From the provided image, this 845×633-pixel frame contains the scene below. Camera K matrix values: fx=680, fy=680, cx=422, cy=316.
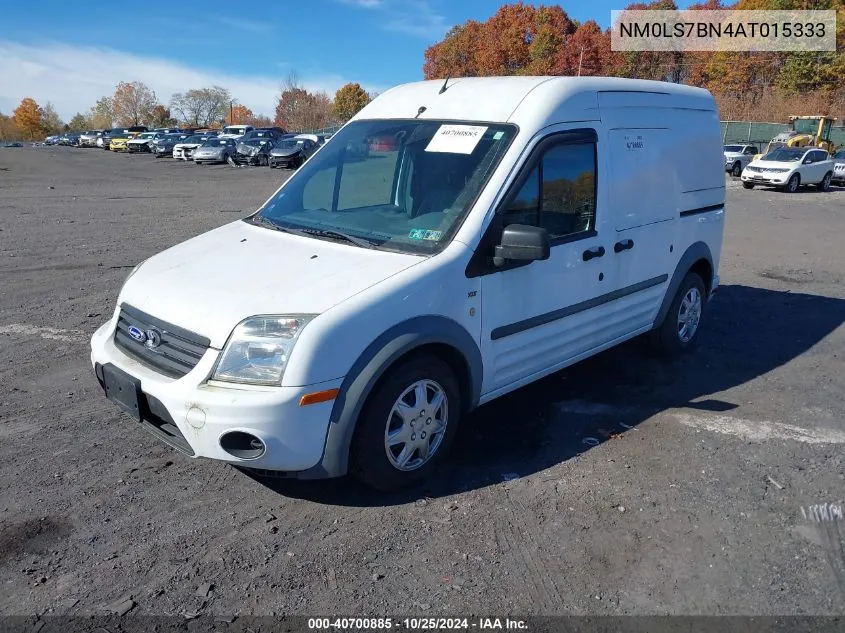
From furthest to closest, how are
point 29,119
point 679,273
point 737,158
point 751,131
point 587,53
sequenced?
point 29,119, point 587,53, point 751,131, point 737,158, point 679,273

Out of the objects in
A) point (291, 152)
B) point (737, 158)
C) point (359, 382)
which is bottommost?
point (359, 382)

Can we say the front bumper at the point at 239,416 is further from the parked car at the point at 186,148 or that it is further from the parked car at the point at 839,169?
the parked car at the point at 186,148

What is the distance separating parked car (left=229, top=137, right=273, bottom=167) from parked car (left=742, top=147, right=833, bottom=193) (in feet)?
74.4

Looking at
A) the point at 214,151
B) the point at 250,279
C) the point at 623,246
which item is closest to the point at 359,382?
the point at 250,279

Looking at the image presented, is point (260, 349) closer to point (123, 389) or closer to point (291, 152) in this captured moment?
point (123, 389)

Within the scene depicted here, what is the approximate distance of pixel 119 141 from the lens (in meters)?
53.2

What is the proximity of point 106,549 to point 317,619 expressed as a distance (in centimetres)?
113

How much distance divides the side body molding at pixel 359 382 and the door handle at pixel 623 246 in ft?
5.99

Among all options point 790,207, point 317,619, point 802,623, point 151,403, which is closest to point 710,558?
point 802,623

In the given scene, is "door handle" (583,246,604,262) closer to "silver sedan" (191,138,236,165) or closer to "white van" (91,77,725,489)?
"white van" (91,77,725,489)

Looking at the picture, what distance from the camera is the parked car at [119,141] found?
52778mm

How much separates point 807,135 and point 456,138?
38.4 metres

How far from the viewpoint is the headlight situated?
3.13 metres

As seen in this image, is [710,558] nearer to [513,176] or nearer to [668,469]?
[668,469]
